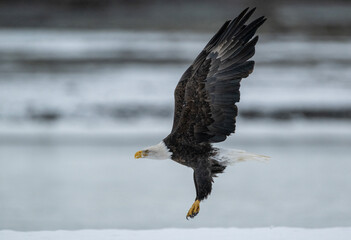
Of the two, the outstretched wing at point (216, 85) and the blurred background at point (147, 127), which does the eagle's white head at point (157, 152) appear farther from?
the blurred background at point (147, 127)

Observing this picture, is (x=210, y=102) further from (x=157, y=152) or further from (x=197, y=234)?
(x=197, y=234)

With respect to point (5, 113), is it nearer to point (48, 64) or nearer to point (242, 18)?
point (48, 64)

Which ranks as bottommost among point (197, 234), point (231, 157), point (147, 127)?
point (197, 234)

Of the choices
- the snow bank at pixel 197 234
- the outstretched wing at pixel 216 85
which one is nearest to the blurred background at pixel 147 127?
the snow bank at pixel 197 234

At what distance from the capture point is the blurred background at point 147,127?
4.85m

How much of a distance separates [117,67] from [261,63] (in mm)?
3053

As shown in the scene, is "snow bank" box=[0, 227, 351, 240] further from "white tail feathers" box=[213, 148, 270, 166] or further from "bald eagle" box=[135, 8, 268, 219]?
"white tail feathers" box=[213, 148, 270, 166]

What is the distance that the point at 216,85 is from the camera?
360 centimetres

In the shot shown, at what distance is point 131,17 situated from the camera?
1980cm

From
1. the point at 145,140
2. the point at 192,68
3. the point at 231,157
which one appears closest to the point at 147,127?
the point at 145,140

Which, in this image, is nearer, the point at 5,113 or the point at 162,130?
the point at 162,130

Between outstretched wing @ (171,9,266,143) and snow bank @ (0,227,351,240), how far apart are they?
1.82ft

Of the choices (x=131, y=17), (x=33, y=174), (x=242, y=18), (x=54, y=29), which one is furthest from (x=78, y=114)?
(x=131, y=17)

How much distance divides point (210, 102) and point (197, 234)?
780 millimetres
